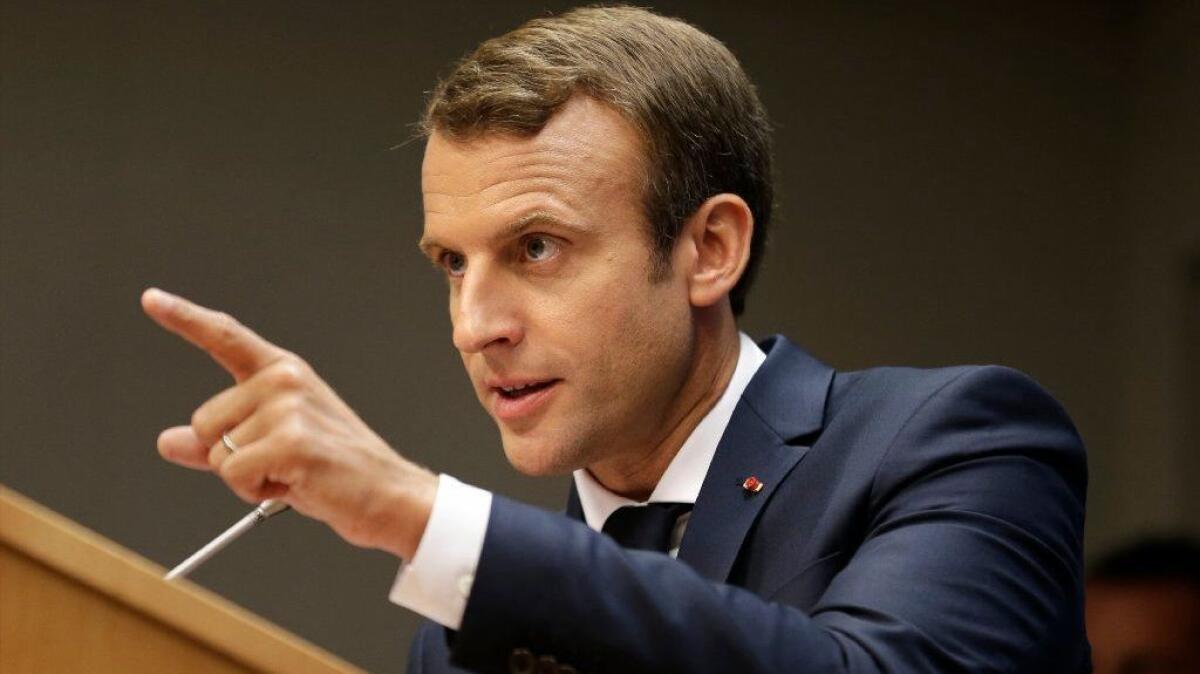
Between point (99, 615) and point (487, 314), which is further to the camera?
point (487, 314)

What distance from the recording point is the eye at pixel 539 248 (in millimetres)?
2119

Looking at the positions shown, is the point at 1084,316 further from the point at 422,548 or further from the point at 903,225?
the point at 422,548

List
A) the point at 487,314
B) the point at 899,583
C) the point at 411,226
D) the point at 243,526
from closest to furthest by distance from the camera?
the point at 899,583, the point at 243,526, the point at 487,314, the point at 411,226

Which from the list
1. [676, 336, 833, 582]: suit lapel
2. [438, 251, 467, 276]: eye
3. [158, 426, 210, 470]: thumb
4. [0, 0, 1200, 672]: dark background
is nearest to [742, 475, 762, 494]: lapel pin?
[676, 336, 833, 582]: suit lapel

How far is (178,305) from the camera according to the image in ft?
4.29

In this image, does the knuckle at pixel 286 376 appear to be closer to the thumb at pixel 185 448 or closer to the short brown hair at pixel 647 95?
the thumb at pixel 185 448

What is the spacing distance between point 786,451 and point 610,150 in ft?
1.52

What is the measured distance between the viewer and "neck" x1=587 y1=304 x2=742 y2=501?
7.49ft

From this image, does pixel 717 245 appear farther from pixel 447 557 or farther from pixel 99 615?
pixel 99 615

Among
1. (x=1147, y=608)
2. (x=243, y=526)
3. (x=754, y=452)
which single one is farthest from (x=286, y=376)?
(x=1147, y=608)

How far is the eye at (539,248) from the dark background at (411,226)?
106 inches

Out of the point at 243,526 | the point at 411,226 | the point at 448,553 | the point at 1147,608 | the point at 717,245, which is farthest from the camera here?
the point at 411,226

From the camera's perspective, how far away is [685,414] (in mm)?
2291

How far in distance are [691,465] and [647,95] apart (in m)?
0.51
